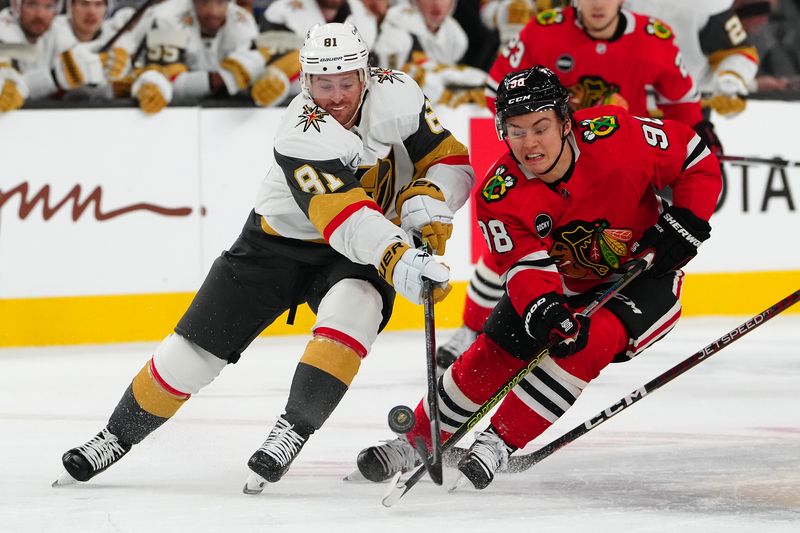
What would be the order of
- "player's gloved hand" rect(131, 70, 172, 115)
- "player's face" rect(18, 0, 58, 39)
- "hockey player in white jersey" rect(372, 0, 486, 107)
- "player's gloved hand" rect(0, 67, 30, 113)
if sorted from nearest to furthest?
"player's gloved hand" rect(0, 67, 30, 113), "player's gloved hand" rect(131, 70, 172, 115), "player's face" rect(18, 0, 58, 39), "hockey player in white jersey" rect(372, 0, 486, 107)

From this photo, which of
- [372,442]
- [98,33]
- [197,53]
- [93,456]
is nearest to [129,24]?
[98,33]

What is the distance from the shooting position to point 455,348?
4488 mm

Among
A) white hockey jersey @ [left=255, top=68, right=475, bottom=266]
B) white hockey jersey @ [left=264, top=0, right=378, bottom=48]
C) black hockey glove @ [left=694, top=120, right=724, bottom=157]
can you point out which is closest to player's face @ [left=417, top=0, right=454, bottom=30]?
white hockey jersey @ [left=264, top=0, right=378, bottom=48]

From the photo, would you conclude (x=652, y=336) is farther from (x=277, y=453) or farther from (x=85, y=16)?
(x=85, y=16)

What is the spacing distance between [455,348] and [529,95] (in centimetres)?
178

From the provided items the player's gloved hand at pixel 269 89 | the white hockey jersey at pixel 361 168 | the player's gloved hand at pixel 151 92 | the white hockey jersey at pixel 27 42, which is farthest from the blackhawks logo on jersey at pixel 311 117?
the white hockey jersey at pixel 27 42

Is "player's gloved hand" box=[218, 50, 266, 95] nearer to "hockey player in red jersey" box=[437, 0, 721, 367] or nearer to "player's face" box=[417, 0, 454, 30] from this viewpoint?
"player's face" box=[417, 0, 454, 30]

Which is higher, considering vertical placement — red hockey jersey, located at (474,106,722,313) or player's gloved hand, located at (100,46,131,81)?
red hockey jersey, located at (474,106,722,313)

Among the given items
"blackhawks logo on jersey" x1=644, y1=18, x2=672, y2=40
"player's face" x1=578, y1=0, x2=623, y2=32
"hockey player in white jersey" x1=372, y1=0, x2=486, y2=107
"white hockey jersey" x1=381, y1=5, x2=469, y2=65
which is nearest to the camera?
"player's face" x1=578, y1=0, x2=623, y2=32

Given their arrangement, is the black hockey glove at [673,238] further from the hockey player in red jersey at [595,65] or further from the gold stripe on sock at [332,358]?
the hockey player in red jersey at [595,65]

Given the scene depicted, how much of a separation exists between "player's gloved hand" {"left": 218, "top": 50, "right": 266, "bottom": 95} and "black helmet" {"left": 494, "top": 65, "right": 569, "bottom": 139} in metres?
2.62

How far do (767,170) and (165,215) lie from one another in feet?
8.15

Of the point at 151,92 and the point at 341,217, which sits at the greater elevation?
the point at 341,217

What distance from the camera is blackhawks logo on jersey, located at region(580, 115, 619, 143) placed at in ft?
9.65
